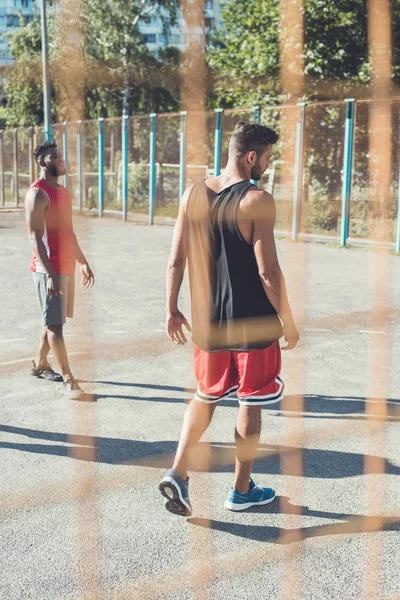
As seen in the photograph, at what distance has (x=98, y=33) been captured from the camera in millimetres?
33781

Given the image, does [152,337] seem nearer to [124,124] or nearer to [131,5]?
[124,124]

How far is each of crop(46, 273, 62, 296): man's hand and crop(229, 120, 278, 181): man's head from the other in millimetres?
2162

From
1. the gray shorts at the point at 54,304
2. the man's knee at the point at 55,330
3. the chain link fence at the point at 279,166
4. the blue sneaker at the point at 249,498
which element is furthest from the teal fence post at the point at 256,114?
the blue sneaker at the point at 249,498

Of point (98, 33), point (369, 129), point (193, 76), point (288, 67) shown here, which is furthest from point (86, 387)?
point (98, 33)

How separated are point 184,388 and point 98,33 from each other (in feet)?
100

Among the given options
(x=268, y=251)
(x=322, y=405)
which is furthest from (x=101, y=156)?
(x=268, y=251)

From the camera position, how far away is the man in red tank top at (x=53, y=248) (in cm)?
528

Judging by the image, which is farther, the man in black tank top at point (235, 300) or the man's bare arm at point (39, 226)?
the man's bare arm at point (39, 226)

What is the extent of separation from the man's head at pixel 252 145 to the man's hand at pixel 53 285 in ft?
7.09

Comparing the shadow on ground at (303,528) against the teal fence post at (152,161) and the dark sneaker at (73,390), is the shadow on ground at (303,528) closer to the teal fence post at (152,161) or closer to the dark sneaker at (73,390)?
the dark sneaker at (73,390)

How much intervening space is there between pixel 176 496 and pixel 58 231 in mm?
2438

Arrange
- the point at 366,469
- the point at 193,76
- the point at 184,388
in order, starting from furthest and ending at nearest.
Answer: the point at 184,388 < the point at 366,469 < the point at 193,76

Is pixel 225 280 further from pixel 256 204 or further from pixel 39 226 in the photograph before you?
pixel 39 226

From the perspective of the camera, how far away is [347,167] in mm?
14258
